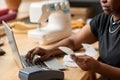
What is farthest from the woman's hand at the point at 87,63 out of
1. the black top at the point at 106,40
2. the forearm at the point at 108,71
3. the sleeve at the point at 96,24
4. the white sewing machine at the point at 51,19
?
the white sewing machine at the point at 51,19

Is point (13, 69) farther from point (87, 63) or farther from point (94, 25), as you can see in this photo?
point (94, 25)

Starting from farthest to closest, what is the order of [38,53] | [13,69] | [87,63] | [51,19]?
[51,19] < [38,53] < [13,69] < [87,63]

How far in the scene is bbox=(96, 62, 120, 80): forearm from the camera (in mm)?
1305

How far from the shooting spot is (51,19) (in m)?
1.97

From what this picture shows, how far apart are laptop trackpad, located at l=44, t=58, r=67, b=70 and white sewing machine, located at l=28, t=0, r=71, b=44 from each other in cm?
37

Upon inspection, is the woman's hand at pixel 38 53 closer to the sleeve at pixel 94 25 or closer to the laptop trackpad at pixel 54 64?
the laptop trackpad at pixel 54 64

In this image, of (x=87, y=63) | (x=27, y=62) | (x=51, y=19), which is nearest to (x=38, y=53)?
(x=27, y=62)

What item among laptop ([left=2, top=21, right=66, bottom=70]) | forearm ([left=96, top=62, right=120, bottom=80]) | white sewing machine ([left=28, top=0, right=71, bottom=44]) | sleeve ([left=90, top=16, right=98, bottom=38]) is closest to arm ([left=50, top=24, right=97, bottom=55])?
sleeve ([left=90, top=16, right=98, bottom=38])

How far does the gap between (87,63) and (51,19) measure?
0.78 m

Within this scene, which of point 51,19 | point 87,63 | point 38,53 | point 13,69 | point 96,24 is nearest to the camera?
point 87,63

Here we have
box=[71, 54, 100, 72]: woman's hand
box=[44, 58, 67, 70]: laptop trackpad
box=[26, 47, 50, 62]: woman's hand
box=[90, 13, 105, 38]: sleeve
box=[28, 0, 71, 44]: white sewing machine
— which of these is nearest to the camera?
box=[71, 54, 100, 72]: woman's hand

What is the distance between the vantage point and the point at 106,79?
1447 millimetres

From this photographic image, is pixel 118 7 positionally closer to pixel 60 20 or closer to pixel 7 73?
pixel 60 20

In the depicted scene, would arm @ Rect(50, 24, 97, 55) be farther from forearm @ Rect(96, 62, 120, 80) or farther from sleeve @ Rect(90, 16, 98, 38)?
forearm @ Rect(96, 62, 120, 80)
